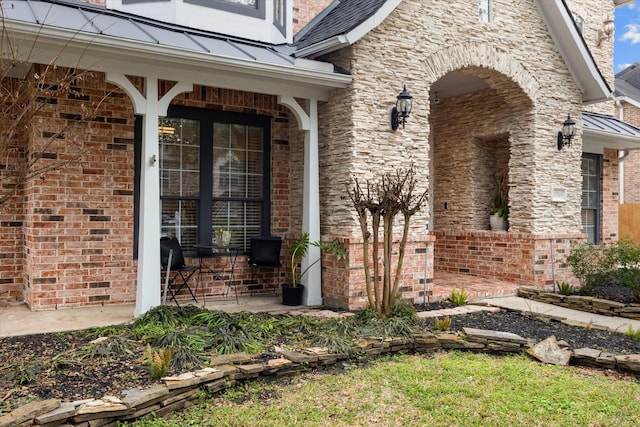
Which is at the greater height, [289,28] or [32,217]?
[289,28]

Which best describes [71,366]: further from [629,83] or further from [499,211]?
[629,83]

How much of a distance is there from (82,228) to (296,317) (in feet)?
9.46

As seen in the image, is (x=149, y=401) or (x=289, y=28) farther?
(x=289, y=28)

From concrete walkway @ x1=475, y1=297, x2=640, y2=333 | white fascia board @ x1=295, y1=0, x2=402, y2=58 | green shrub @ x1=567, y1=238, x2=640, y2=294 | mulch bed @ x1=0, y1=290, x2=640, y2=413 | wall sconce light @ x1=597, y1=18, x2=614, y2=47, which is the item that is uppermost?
wall sconce light @ x1=597, y1=18, x2=614, y2=47

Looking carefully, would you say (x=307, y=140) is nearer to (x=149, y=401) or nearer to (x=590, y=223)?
(x=149, y=401)

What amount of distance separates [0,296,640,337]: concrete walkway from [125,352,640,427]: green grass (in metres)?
1.93

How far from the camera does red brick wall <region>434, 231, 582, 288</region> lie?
27.2 feet

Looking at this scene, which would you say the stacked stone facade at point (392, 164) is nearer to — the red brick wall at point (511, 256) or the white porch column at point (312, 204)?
the red brick wall at point (511, 256)

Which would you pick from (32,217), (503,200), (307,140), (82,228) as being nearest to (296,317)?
(307,140)

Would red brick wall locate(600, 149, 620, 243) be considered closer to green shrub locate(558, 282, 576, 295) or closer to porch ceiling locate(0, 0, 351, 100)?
green shrub locate(558, 282, 576, 295)

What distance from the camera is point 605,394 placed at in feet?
13.0

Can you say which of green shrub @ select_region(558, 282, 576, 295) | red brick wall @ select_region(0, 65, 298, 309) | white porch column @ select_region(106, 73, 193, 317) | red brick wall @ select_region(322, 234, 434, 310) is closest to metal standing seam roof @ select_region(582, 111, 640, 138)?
green shrub @ select_region(558, 282, 576, 295)

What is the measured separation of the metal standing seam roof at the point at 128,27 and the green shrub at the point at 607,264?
527 centimetres

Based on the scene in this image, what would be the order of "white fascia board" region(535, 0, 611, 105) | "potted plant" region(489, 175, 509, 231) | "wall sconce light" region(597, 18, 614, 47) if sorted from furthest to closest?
"wall sconce light" region(597, 18, 614, 47) < "potted plant" region(489, 175, 509, 231) < "white fascia board" region(535, 0, 611, 105)
